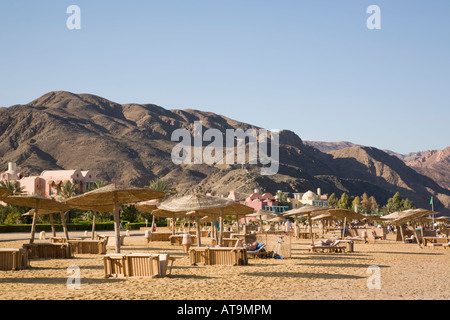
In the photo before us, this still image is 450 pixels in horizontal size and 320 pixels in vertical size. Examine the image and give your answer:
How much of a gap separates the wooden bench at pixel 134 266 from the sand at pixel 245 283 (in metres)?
0.25

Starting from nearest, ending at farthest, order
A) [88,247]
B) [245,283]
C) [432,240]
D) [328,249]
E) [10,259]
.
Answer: [245,283] < [10,259] < [88,247] < [328,249] < [432,240]

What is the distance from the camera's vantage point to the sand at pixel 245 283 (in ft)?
29.8

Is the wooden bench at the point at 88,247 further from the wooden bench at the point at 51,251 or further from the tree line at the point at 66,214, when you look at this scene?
the tree line at the point at 66,214

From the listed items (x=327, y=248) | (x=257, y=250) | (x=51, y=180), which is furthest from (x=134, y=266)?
(x=51, y=180)

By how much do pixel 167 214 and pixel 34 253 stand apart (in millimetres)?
12217

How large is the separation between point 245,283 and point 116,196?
480 cm

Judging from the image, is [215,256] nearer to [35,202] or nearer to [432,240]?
[35,202]

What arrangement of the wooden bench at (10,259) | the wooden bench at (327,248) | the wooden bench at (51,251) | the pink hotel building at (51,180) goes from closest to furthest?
the wooden bench at (10,259) → the wooden bench at (51,251) → the wooden bench at (327,248) → the pink hotel building at (51,180)

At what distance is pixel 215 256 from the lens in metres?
15.0

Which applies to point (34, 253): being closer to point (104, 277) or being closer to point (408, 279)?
point (104, 277)

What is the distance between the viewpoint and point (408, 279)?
11.7 meters

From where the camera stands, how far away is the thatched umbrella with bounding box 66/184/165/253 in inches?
538

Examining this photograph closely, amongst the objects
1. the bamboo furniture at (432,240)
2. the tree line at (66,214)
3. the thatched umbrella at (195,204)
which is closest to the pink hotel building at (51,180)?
the tree line at (66,214)
